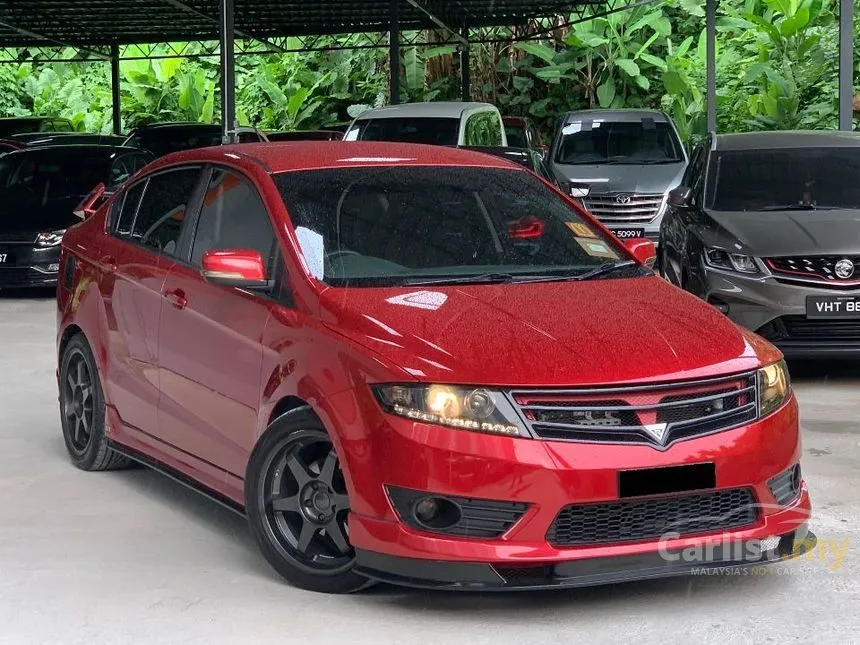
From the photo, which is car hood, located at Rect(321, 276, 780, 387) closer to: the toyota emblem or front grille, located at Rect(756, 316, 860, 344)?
front grille, located at Rect(756, 316, 860, 344)

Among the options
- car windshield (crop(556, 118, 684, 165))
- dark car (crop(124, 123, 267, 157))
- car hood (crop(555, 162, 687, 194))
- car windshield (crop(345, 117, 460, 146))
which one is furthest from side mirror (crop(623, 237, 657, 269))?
dark car (crop(124, 123, 267, 157))

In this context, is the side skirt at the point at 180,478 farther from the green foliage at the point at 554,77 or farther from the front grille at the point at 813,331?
the green foliage at the point at 554,77

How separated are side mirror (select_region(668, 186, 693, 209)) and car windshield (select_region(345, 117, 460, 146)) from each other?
23.1ft

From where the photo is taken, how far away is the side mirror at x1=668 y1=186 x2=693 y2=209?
1118cm

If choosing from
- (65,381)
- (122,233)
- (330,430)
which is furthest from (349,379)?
(65,381)

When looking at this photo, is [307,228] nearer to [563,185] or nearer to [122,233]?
[122,233]

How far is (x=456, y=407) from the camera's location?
4754 millimetres

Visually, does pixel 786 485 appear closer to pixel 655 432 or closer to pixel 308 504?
pixel 655 432

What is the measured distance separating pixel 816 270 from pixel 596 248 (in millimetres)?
3867

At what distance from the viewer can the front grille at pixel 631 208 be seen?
18.6 meters

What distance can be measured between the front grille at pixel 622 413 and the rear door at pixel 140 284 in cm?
217

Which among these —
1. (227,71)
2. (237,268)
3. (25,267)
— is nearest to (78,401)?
(237,268)

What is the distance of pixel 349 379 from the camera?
495 centimetres

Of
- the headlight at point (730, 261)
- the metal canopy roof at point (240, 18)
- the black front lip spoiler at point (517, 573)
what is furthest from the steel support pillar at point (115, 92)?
the black front lip spoiler at point (517, 573)
